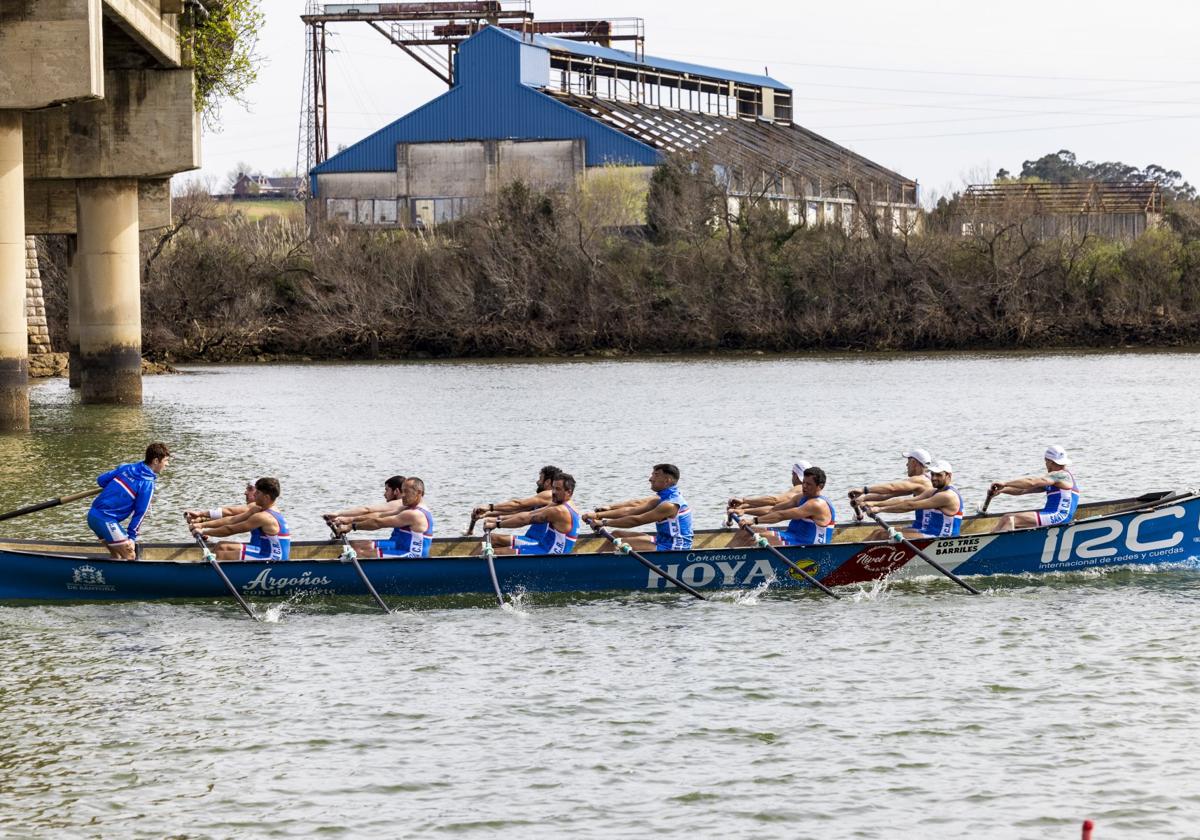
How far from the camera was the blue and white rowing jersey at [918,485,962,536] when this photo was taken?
66.0ft

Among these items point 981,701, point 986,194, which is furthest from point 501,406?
point 986,194

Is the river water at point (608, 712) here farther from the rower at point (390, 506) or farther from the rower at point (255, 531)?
the rower at point (390, 506)

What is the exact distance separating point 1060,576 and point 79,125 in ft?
92.5

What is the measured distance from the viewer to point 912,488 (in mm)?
20172

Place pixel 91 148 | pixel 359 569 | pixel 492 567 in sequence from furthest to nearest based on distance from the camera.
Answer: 1. pixel 91 148
2. pixel 492 567
3. pixel 359 569

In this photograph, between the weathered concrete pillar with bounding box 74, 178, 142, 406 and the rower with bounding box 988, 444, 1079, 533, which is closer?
the rower with bounding box 988, 444, 1079, 533

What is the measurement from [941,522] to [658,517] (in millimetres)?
3526

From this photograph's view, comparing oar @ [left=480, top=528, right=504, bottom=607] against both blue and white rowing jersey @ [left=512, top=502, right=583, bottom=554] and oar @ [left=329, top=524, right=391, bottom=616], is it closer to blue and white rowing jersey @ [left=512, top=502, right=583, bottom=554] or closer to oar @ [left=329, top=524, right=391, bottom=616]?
blue and white rowing jersey @ [left=512, top=502, right=583, bottom=554]

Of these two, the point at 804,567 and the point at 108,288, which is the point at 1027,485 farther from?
the point at 108,288

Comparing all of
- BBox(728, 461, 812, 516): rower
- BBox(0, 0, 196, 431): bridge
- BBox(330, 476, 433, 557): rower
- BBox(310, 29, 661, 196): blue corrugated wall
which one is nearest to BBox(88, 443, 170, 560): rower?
BBox(330, 476, 433, 557): rower

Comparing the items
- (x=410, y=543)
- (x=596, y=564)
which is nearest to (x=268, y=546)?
(x=410, y=543)

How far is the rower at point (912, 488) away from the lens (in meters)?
20.1

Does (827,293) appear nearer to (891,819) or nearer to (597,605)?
(597,605)

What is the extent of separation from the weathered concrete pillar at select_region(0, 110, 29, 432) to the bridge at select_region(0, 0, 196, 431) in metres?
0.02
